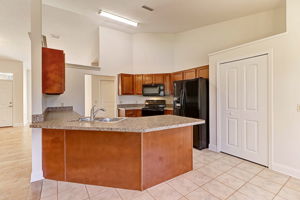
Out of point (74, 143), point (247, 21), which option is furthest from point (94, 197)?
point (247, 21)

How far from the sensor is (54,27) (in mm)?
4461

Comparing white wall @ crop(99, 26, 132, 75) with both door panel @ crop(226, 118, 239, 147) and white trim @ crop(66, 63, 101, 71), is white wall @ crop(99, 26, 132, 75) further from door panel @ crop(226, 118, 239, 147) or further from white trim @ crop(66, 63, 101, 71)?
door panel @ crop(226, 118, 239, 147)

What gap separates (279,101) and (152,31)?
13.2 feet

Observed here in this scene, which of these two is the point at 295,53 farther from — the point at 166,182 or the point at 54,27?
the point at 54,27

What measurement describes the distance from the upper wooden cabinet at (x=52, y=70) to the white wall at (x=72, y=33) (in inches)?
67.2

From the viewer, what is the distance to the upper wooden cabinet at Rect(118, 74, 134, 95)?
16.8 feet

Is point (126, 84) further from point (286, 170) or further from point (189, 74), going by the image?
point (286, 170)

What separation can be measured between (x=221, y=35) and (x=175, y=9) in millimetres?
1411

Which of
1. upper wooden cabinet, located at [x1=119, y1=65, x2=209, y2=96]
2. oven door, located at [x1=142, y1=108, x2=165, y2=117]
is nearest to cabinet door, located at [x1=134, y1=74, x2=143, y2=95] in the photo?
upper wooden cabinet, located at [x1=119, y1=65, x2=209, y2=96]

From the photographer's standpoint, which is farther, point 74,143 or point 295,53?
point 295,53

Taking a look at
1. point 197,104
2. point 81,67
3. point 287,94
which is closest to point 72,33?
point 81,67

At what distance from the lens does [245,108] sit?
302 centimetres

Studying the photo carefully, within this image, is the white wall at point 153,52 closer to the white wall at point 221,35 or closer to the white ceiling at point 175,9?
the white wall at point 221,35

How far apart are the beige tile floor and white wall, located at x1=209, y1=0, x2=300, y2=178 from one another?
0.93 feet
